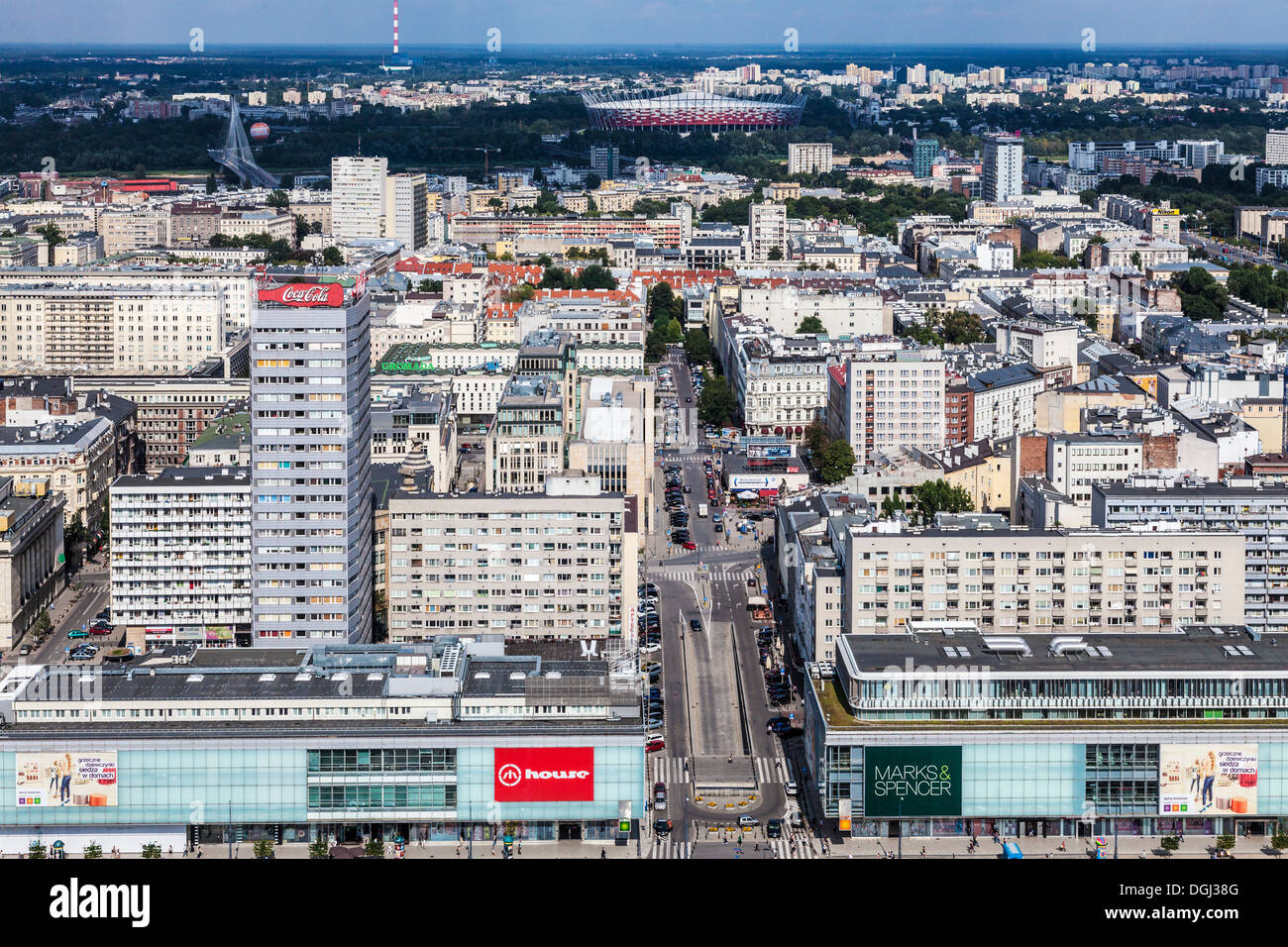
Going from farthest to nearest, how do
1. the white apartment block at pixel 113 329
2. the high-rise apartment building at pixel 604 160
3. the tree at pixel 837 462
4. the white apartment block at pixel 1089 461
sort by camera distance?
1. the high-rise apartment building at pixel 604 160
2. the white apartment block at pixel 113 329
3. the tree at pixel 837 462
4. the white apartment block at pixel 1089 461

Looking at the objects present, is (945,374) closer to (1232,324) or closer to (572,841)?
(1232,324)

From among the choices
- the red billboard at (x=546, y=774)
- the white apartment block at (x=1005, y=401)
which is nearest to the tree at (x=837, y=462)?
the white apartment block at (x=1005, y=401)

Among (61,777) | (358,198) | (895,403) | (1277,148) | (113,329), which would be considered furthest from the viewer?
(1277,148)

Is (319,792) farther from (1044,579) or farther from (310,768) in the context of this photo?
(1044,579)

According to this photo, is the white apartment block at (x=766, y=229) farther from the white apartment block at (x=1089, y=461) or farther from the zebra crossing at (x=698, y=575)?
the zebra crossing at (x=698, y=575)

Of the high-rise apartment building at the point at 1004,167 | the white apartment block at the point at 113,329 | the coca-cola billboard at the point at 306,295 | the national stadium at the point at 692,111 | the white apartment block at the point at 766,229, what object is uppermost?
the national stadium at the point at 692,111

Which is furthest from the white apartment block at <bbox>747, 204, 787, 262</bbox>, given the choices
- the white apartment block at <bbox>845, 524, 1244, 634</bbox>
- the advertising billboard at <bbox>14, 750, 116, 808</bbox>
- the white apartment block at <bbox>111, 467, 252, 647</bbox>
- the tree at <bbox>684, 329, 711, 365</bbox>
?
the advertising billboard at <bbox>14, 750, 116, 808</bbox>

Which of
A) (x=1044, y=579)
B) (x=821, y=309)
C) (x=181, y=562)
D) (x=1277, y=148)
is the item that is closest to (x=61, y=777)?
(x=181, y=562)
